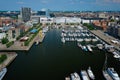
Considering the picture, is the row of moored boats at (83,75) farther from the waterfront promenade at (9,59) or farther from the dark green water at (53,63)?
the waterfront promenade at (9,59)

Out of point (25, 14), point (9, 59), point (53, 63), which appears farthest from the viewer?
point (25, 14)

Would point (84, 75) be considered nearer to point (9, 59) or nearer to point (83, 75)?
point (83, 75)

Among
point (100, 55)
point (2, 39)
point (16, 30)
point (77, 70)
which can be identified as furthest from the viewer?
point (16, 30)

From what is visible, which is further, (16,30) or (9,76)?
(16,30)

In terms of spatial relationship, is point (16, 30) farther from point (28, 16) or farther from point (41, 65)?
point (28, 16)

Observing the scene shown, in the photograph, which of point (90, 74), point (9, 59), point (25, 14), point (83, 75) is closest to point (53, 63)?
point (9, 59)

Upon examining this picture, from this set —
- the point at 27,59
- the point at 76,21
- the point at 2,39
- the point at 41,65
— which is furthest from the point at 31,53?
the point at 76,21

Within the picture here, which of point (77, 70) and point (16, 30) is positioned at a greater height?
point (16, 30)

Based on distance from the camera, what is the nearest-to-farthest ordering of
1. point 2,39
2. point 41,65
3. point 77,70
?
point 77,70, point 41,65, point 2,39

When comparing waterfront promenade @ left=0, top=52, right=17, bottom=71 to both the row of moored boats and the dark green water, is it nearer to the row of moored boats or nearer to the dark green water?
the dark green water
